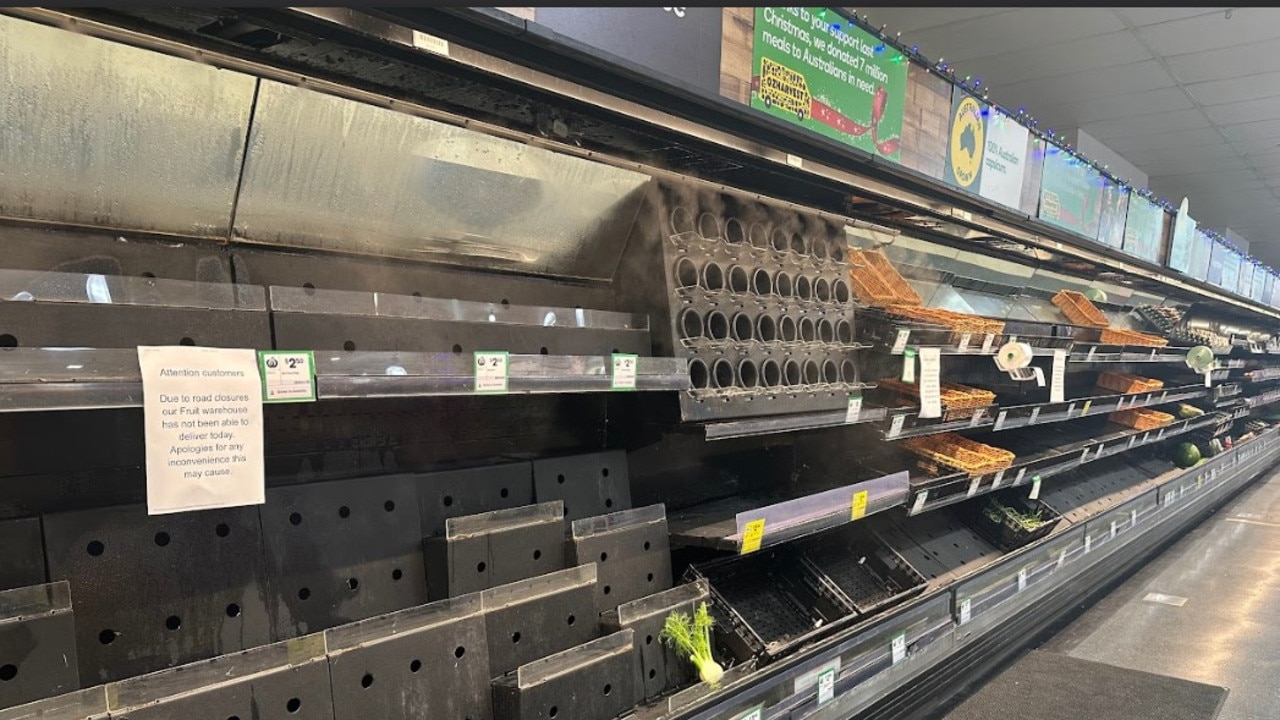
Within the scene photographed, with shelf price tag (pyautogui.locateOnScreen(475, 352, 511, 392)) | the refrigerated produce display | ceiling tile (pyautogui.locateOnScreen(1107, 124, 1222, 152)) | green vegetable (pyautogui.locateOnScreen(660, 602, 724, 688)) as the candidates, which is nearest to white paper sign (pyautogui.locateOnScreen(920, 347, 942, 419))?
the refrigerated produce display

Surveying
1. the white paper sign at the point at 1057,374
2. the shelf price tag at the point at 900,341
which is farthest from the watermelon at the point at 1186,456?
the shelf price tag at the point at 900,341

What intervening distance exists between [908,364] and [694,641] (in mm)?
1091

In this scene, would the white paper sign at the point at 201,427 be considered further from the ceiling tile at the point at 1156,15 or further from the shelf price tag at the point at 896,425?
the ceiling tile at the point at 1156,15

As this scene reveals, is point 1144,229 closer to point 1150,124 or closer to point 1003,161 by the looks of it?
point 1150,124

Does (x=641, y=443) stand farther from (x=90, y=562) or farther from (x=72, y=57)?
(x=72, y=57)

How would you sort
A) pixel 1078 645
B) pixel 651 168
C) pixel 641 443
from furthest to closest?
pixel 1078 645 < pixel 641 443 < pixel 651 168

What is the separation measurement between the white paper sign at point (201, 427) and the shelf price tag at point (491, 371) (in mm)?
313

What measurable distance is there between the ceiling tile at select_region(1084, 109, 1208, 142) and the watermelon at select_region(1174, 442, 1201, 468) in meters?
2.61

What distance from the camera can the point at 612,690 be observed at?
133 cm

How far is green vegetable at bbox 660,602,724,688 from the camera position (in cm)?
150

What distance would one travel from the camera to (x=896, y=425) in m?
2.14

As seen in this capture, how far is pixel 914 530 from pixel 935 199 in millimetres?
1245

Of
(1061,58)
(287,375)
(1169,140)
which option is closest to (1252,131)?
(1169,140)

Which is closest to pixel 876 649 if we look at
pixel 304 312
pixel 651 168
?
pixel 651 168
